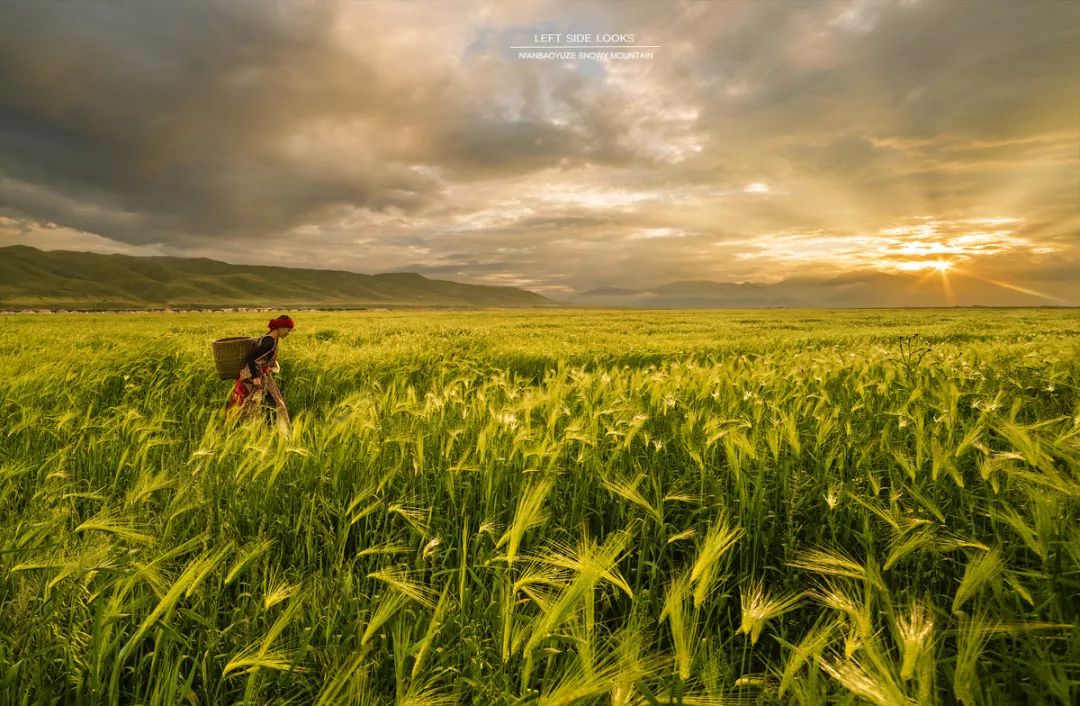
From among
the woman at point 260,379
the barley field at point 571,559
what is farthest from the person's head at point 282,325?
the barley field at point 571,559

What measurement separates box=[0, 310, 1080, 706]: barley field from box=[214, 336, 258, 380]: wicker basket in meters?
1.82

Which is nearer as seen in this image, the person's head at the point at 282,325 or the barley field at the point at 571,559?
the barley field at the point at 571,559

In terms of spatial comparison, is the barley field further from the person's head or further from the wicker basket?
the person's head

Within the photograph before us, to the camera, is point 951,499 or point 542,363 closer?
point 951,499

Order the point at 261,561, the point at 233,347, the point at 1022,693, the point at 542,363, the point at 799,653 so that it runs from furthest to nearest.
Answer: the point at 542,363 → the point at 233,347 → the point at 261,561 → the point at 1022,693 → the point at 799,653

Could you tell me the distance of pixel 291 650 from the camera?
1.42 m

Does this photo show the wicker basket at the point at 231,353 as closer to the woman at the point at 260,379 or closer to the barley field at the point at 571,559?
the woman at the point at 260,379

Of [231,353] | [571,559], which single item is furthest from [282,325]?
[571,559]

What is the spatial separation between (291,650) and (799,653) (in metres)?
1.42

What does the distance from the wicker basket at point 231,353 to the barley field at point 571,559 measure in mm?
1818

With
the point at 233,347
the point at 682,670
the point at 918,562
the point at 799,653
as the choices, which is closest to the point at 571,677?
the point at 682,670

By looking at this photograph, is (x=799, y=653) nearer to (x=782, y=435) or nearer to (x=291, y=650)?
(x=291, y=650)

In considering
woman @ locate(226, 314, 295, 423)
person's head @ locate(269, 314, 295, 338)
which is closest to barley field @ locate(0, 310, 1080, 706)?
woman @ locate(226, 314, 295, 423)

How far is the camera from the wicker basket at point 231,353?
5.39 metres
